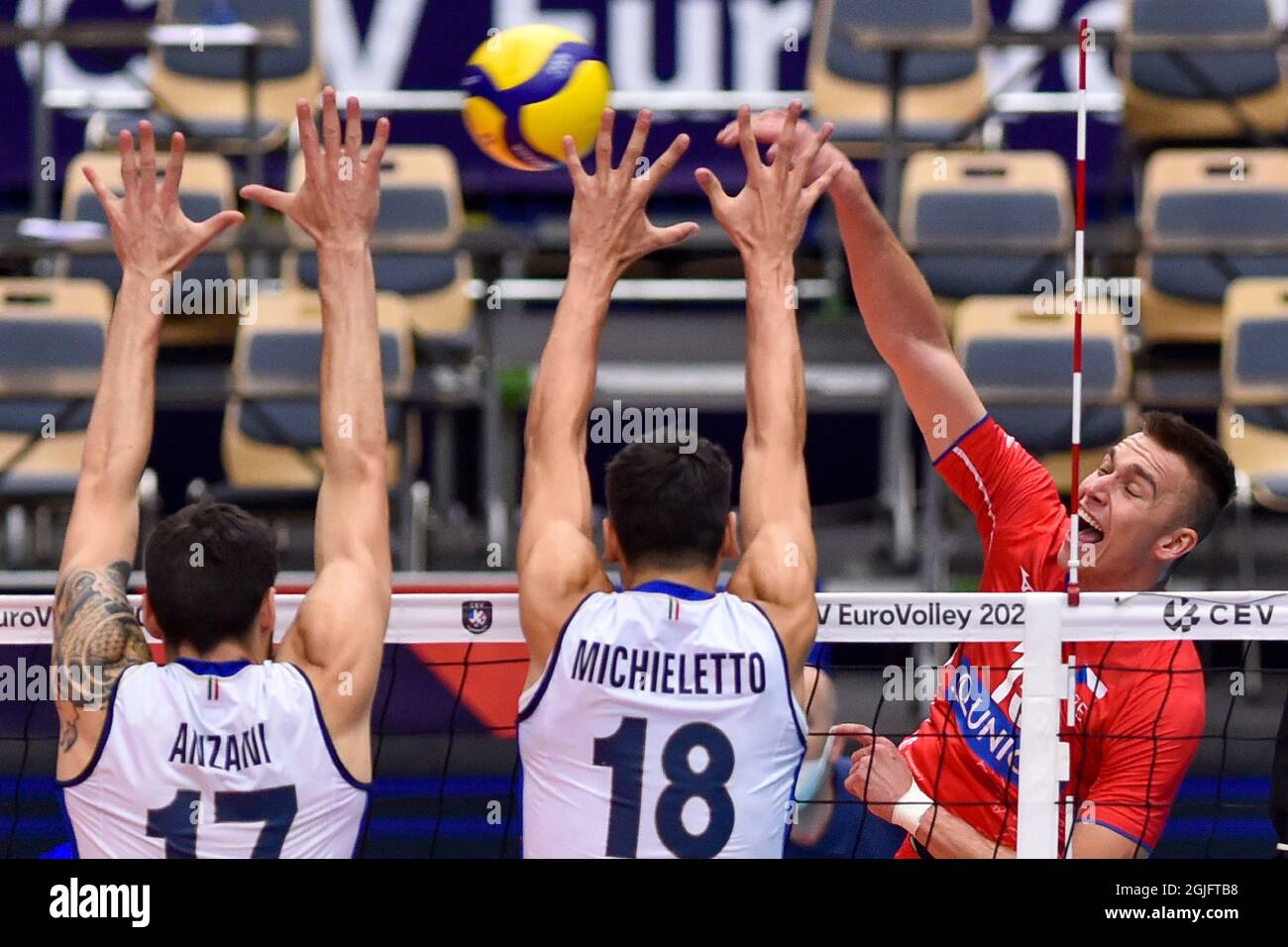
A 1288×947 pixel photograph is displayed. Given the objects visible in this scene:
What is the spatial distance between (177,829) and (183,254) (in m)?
1.20

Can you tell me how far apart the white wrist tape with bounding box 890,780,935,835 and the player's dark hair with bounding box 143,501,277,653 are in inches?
60.1

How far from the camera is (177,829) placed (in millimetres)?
3475

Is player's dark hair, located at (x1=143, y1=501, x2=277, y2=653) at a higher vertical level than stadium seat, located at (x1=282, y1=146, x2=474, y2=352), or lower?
lower

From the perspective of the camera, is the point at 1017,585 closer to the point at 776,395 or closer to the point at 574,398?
the point at 776,395

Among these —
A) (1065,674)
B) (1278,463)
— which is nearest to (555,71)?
(1065,674)

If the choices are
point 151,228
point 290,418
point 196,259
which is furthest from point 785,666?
point 196,259

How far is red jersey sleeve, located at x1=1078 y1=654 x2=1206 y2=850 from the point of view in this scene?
4.02 m

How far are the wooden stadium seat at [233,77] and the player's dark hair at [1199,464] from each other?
7259mm

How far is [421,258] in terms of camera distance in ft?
33.7

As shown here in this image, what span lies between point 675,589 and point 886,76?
7.21 m

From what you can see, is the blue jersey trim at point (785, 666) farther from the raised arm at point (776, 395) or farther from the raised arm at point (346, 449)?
the raised arm at point (346, 449)

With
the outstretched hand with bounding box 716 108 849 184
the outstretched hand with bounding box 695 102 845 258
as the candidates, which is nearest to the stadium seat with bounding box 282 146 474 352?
the outstretched hand with bounding box 716 108 849 184

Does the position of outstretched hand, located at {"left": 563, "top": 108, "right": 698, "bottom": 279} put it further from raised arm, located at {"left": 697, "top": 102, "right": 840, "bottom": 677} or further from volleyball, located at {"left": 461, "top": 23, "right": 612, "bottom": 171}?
volleyball, located at {"left": 461, "top": 23, "right": 612, "bottom": 171}
